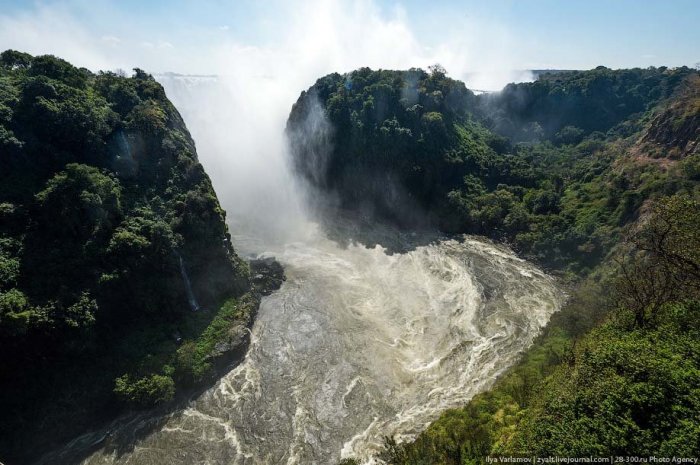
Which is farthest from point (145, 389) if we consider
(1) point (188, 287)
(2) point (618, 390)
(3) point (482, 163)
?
(3) point (482, 163)

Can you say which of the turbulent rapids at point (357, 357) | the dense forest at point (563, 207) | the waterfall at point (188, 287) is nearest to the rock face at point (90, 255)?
the waterfall at point (188, 287)

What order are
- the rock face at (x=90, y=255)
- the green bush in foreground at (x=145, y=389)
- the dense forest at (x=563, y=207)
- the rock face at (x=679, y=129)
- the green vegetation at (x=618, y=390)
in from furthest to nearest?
the rock face at (x=679, y=129) → the green bush in foreground at (x=145, y=389) → the rock face at (x=90, y=255) → the dense forest at (x=563, y=207) → the green vegetation at (x=618, y=390)

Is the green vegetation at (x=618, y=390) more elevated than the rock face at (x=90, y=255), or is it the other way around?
the rock face at (x=90, y=255)

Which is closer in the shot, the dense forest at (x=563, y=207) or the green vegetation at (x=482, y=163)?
the dense forest at (x=563, y=207)

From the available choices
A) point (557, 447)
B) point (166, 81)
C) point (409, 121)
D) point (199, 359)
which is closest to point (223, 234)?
point (199, 359)

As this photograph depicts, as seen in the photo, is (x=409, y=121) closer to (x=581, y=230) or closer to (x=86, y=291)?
(x=581, y=230)

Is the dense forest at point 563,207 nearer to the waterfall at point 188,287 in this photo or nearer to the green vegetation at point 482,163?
the green vegetation at point 482,163

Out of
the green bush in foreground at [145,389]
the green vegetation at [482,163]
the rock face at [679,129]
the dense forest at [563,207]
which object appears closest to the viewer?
the dense forest at [563,207]
